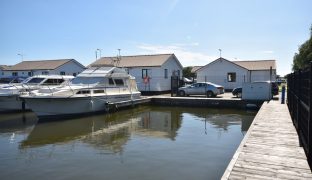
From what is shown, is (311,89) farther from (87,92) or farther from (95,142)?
(87,92)

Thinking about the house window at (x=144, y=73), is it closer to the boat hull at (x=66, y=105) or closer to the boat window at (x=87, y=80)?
the boat window at (x=87, y=80)

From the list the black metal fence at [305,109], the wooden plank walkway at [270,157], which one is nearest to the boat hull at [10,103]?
the wooden plank walkway at [270,157]

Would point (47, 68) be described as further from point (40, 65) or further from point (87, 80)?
point (87, 80)

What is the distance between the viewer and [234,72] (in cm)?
3466

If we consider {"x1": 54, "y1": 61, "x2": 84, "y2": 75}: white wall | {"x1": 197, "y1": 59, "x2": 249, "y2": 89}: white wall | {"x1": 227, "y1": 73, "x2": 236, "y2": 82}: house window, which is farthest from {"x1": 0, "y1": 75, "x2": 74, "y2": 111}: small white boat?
{"x1": 227, "y1": 73, "x2": 236, "y2": 82}: house window

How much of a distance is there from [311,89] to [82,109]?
1514 centimetres

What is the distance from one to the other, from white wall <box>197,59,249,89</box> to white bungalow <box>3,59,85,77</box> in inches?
734

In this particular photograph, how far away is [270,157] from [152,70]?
26040 mm

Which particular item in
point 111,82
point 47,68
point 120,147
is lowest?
point 120,147

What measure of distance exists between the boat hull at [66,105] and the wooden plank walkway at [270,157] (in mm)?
11485

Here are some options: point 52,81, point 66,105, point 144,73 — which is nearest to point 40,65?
point 144,73

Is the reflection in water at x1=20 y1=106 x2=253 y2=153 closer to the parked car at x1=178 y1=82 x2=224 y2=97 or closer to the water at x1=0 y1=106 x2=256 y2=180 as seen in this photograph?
the water at x1=0 y1=106 x2=256 y2=180

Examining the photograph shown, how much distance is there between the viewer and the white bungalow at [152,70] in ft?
105

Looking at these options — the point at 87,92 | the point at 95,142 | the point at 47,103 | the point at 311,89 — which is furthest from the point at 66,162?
the point at 87,92
